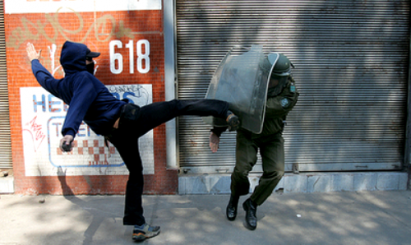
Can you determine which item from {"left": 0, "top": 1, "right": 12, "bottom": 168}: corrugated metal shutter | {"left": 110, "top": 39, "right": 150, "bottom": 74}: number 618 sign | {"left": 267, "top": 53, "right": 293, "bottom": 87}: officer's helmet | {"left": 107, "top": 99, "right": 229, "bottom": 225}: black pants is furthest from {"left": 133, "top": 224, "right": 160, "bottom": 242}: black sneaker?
{"left": 0, "top": 1, "right": 12, "bottom": 168}: corrugated metal shutter

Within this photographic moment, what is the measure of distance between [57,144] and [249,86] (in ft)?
9.52

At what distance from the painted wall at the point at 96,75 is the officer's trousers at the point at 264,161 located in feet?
4.51

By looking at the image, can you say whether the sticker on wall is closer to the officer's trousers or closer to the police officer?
the police officer

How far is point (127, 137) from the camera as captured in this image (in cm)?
305

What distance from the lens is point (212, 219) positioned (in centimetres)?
376

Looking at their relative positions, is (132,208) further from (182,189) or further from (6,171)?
(6,171)

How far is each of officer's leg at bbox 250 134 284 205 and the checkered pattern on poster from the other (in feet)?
5.59

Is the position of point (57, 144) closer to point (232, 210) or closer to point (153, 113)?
point (153, 113)

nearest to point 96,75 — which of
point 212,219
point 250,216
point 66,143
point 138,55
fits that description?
point 138,55

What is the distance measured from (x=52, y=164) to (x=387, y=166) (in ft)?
16.1

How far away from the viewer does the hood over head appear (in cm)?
288

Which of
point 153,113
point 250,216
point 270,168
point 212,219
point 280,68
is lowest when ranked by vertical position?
point 212,219

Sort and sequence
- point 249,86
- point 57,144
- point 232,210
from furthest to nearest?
point 57,144 → point 232,210 → point 249,86

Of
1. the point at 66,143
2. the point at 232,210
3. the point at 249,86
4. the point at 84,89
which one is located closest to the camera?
the point at 66,143
